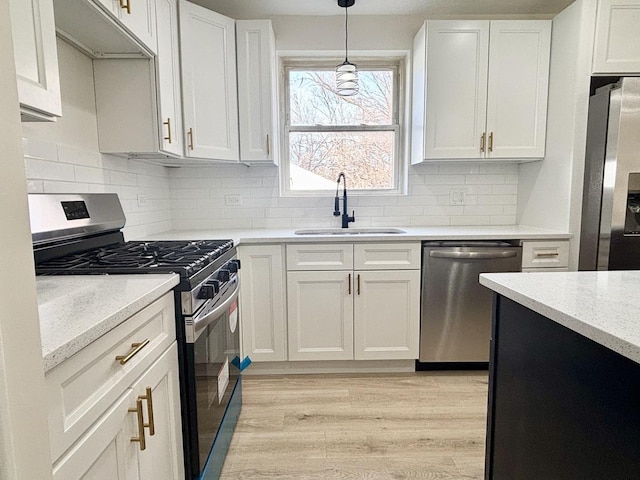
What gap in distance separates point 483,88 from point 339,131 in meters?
1.06

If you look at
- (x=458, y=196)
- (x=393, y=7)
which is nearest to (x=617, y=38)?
(x=458, y=196)

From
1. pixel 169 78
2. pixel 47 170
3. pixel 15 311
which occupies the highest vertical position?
pixel 169 78

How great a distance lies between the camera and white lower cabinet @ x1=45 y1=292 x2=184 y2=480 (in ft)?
2.15

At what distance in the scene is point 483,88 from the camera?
7.89ft

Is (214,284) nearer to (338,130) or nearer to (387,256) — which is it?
(387,256)

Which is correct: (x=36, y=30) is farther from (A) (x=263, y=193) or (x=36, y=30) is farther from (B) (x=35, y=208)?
→ (A) (x=263, y=193)

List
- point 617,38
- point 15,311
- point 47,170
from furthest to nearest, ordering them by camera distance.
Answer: point 617,38
point 47,170
point 15,311

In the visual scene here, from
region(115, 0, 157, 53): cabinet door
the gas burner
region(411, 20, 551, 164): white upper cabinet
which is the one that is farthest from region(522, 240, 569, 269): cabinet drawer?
region(115, 0, 157, 53): cabinet door

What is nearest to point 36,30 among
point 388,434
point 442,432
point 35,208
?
point 35,208

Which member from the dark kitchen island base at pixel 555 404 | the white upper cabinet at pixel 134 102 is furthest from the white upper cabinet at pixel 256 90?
the dark kitchen island base at pixel 555 404

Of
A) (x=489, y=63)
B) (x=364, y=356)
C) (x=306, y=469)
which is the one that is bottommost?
(x=306, y=469)

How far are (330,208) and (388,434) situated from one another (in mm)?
1627

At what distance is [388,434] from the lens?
1765mm

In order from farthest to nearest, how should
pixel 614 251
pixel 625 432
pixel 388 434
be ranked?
pixel 614 251, pixel 388 434, pixel 625 432
